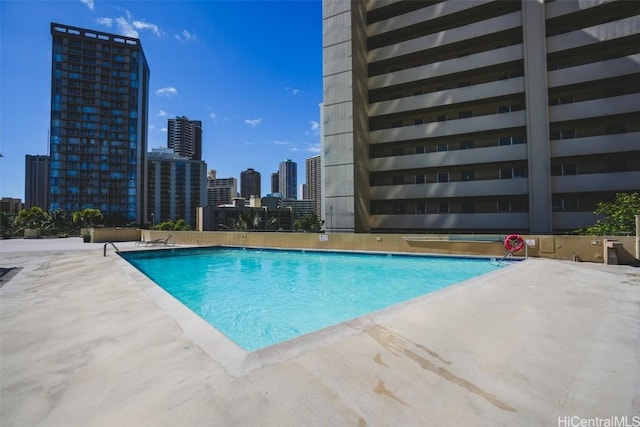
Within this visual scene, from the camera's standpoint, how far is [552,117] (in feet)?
77.4

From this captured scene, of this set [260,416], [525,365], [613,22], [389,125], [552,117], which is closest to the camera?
[260,416]

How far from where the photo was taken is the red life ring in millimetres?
14180

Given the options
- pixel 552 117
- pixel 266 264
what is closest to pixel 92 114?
pixel 266 264

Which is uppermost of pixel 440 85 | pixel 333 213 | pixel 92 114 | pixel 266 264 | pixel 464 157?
pixel 92 114

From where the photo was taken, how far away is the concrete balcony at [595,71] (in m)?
21.6

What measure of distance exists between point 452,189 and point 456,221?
3.02 metres

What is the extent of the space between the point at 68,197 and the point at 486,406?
110m

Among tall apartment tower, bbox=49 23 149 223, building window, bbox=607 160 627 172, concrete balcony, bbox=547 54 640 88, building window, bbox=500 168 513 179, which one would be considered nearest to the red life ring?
building window, bbox=500 168 513 179

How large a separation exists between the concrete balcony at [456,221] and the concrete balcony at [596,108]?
865 cm

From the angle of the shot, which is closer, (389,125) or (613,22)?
(613,22)

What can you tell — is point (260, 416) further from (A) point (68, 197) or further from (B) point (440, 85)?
(A) point (68, 197)

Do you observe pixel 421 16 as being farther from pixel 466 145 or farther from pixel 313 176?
pixel 313 176

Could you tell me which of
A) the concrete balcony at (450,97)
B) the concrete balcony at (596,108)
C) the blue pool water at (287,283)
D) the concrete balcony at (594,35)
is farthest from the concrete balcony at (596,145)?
the blue pool water at (287,283)

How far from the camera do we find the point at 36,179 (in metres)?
141
